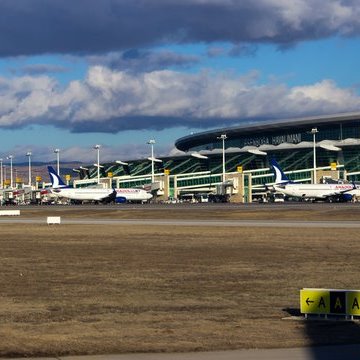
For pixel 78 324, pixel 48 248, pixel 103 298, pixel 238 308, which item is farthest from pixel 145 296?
pixel 48 248

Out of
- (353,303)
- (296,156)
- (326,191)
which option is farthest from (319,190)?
(353,303)

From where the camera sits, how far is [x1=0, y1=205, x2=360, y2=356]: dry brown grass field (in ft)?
46.6

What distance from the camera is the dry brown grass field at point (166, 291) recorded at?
14219 millimetres

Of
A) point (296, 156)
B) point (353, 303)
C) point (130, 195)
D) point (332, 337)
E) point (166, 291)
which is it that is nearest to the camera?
point (332, 337)

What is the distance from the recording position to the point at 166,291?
2172 cm

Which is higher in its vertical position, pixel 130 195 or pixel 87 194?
pixel 87 194

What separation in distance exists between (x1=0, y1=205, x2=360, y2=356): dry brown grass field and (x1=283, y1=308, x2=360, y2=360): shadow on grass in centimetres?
4

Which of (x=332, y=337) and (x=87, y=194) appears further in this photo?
(x=87, y=194)

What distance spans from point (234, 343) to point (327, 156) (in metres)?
167

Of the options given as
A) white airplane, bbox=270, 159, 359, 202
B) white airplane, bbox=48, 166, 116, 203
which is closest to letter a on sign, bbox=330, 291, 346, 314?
white airplane, bbox=270, 159, 359, 202

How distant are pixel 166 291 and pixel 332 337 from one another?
8.01 metres

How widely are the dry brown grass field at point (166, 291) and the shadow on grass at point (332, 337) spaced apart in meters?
0.04

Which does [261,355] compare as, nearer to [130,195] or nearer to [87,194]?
[130,195]

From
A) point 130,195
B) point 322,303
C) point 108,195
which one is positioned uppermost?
point 108,195
